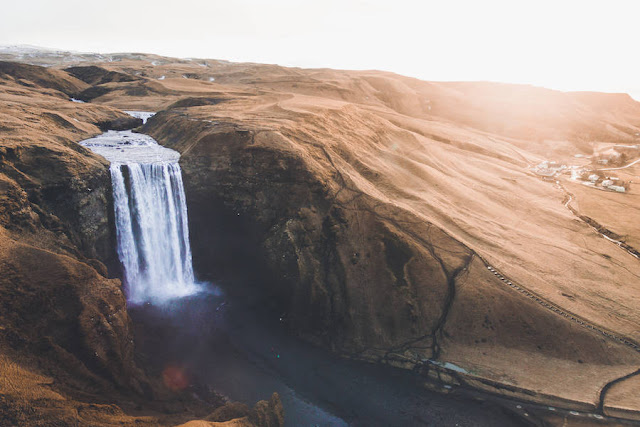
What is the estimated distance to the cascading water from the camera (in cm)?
2048

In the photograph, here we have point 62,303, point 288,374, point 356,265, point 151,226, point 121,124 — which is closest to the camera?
point 62,303

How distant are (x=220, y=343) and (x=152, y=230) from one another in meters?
8.09

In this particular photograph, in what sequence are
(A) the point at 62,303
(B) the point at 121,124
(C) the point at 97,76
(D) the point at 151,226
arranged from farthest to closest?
(C) the point at 97,76 < (B) the point at 121,124 < (D) the point at 151,226 < (A) the point at 62,303

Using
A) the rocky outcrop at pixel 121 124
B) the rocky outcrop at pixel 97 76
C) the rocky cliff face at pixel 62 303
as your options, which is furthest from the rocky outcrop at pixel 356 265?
the rocky outcrop at pixel 97 76

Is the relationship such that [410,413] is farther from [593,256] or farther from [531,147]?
[531,147]

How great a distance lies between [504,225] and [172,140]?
25.3m

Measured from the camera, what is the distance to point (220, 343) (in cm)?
1891

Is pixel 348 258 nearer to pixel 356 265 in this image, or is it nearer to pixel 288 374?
pixel 356 265

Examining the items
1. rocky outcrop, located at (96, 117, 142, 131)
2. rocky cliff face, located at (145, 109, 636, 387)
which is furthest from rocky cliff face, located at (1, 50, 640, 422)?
rocky outcrop, located at (96, 117, 142, 131)

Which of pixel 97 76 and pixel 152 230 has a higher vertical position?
pixel 97 76

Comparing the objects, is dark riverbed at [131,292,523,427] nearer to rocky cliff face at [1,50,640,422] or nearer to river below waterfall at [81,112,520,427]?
river below waterfall at [81,112,520,427]

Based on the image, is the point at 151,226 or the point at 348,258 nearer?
the point at 348,258

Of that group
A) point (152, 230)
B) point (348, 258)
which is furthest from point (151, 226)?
point (348, 258)

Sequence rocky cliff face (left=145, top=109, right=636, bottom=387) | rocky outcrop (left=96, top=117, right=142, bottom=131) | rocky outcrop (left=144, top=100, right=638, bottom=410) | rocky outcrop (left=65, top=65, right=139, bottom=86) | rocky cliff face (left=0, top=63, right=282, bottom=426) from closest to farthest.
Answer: rocky cliff face (left=0, top=63, right=282, bottom=426)
rocky outcrop (left=144, top=100, right=638, bottom=410)
rocky cliff face (left=145, top=109, right=636, bottom=387)
rocky outcrop (left=96, top=117, right=142, bottom=131)
rocky outcrop (left=65, top=65, right=139, bottom=86)
